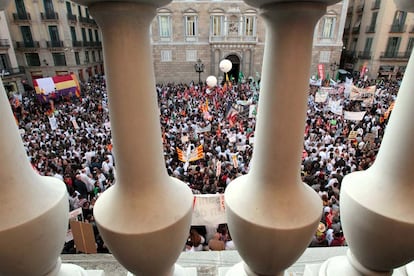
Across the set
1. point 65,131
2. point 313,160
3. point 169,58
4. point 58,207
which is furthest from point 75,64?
point 58,207

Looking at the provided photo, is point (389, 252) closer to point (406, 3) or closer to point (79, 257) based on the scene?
point (406, 3)

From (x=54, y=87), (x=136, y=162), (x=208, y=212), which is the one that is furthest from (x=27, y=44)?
(x=136, y=162)

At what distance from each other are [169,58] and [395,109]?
78.3 ft

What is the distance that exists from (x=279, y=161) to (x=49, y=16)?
91.4 ft

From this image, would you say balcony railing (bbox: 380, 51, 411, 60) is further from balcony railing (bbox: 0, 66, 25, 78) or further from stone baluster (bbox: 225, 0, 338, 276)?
balcony railing (bbox: 0, 66, 25, 78)

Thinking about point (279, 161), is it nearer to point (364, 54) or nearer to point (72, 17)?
point (72, 17)

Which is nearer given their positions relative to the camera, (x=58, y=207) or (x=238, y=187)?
(x=58, y=207)

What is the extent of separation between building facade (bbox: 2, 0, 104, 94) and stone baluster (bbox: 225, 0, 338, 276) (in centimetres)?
2609

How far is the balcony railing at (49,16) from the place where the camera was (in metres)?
23.3

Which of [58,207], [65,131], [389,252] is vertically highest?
[58,207]

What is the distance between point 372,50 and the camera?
25.2 meters

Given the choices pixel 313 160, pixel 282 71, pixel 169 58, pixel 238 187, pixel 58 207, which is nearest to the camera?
pixel 282 71

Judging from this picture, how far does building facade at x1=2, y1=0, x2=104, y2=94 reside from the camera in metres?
23.0

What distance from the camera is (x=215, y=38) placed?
923 inches
